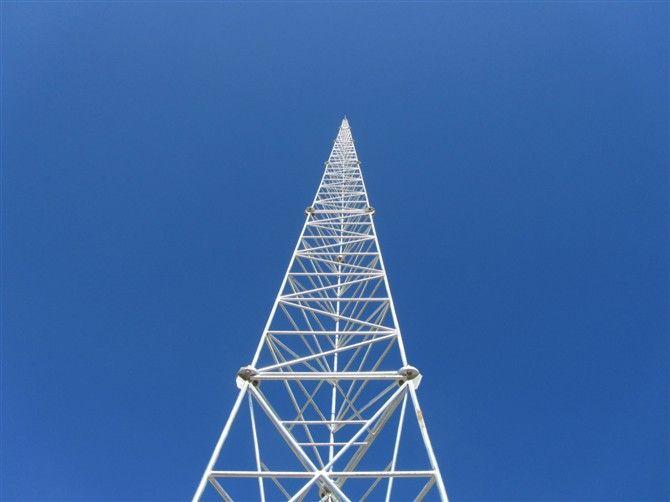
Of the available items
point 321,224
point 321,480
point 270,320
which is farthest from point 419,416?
point 321,224

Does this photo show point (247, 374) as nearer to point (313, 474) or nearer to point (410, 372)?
point (313, 474)

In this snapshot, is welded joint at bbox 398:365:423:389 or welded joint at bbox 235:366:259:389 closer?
welded joint at bbox 398:365:423:389

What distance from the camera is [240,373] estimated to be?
6699 mm

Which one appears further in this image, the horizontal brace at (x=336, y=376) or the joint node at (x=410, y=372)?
the horizontal brace at (x=336, y=376)

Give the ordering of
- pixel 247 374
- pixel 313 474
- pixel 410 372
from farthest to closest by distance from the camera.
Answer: pixel 247 374
pixel 410 372
pixel 313 474

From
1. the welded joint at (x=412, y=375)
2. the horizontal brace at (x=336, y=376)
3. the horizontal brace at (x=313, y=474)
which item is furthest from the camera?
the horizontal brace at (x=336, y=376)

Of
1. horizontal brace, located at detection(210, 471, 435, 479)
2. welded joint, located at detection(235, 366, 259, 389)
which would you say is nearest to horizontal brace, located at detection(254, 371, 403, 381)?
welded joint, located at detection(235, 366, 259, 389)

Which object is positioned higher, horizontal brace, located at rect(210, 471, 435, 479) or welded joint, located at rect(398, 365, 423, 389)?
welded joint, located at rect(398, 365, 423, 389)

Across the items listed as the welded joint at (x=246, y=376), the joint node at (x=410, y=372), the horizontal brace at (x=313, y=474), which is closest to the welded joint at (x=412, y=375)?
the joint node at (x=410, y=372)

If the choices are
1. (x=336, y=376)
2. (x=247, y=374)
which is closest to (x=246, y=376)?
(x=247, y=374)

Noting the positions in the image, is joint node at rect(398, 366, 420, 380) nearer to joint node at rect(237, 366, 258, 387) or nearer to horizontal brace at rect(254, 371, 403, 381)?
horizontal brace at rect(254, 371, 403, 381)

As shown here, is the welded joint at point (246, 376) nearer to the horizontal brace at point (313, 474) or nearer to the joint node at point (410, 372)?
the horizontal brace at point (313, 474)

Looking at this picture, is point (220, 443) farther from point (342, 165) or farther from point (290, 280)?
point (342, 165)

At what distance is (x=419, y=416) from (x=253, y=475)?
213 centimetres
